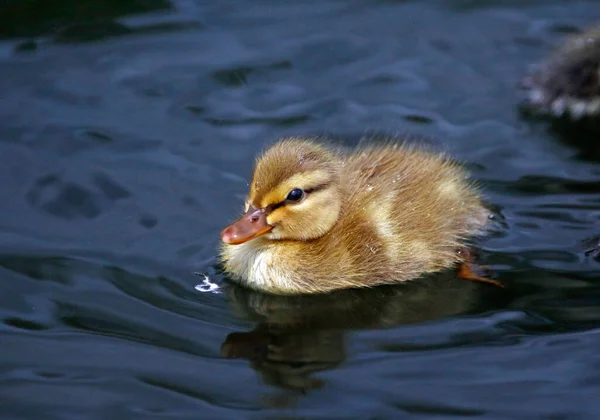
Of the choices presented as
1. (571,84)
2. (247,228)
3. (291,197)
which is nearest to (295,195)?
(291,197)

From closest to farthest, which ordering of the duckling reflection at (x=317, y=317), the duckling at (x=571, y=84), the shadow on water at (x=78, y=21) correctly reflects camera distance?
the duckling reflection at (x=317, y=317) → the duckling at (x=571, y=84) → the shadow on water at (x=78, y=21)

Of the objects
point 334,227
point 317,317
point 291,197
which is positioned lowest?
point 317,317

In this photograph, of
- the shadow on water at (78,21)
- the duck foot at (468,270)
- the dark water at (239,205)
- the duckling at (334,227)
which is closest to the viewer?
the dark water at (239,205)

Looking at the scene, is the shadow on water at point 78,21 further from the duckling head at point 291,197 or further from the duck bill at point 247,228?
the duck bill at point 247,228

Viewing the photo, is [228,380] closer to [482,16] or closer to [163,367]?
[163,367]

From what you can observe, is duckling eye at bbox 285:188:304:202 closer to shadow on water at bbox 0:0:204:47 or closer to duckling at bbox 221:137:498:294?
duckling at bbox 221:137:498:294

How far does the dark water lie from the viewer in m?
3.88

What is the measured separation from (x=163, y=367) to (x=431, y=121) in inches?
90.0

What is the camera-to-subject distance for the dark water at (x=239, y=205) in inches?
153

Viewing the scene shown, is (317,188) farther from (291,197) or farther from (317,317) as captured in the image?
(317,317)

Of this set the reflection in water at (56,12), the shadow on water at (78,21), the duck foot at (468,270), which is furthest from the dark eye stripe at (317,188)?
A: the reflection in water at (56,12)

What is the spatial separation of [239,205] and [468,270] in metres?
1.07

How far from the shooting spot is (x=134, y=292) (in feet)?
14.5

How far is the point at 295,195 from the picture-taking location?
174 inches
